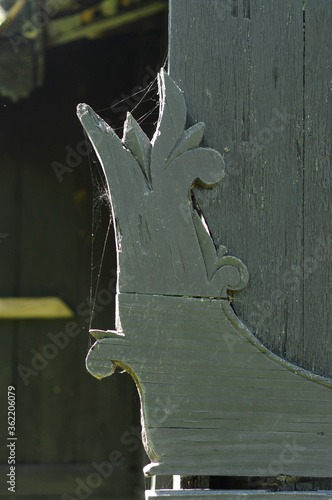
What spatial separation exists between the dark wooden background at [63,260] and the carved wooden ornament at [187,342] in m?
1.57

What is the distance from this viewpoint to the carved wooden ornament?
3.67ft

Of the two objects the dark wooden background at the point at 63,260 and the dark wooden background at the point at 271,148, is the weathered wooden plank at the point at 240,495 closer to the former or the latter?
the dark wooden background at the point at 271,148

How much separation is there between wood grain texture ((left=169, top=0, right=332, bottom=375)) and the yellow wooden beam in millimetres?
1680

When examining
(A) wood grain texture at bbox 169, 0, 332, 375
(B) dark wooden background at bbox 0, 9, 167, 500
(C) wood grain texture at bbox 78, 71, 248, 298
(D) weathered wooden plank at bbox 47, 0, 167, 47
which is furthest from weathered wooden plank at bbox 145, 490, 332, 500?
(D) weathered wooden plank at bbox 47, 0, 167, 47

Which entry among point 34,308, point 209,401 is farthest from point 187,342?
point 34,308

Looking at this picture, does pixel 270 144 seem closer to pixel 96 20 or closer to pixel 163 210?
pixel 163 210

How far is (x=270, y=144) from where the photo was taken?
1211 millimetres

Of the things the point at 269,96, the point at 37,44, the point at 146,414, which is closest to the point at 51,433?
the point at 37,44

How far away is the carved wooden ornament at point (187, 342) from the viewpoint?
1119 millimetres

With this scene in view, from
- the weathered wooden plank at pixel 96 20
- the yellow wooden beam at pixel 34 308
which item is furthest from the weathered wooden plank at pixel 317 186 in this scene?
the yellow wooden beam at pixel 34 308

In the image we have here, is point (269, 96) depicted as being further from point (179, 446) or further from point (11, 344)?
point (11, 344)

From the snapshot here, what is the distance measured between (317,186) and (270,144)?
11cm

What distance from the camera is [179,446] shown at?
1113 mm

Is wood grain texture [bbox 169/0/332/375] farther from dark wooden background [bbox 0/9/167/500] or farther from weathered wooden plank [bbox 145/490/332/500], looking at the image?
dark wooden background [bbox 0/9/167/500]
